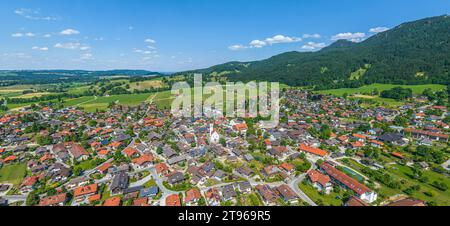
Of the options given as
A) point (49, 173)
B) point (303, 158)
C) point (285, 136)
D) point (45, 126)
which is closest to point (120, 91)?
point (45, 126)

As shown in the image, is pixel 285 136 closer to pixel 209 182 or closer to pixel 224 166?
pixel 224 166

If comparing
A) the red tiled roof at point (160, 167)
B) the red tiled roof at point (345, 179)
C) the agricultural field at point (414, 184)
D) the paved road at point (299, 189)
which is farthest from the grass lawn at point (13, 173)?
the agricultural field at point (414, 184)

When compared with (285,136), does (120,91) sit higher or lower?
higher

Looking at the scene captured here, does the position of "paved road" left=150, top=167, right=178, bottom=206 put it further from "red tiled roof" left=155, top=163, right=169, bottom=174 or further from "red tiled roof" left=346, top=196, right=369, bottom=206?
"red tiled roof" left=346, top=196, right=369, bottom=206

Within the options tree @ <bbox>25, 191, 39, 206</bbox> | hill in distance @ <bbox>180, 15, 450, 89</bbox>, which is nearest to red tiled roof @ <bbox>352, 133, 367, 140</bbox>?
tree @ <bbox>25, 191, 39, 206</bbox>

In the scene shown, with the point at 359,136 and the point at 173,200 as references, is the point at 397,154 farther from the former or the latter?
the point at 173,200

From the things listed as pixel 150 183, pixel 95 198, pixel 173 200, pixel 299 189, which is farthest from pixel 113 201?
pixel 299 189
